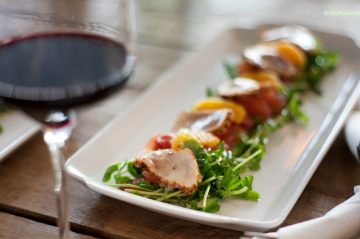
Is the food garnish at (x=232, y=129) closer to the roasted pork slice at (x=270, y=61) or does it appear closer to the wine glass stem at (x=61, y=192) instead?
the roasted pork slice at (x=270, y=61)

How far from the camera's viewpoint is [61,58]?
43.1 inches

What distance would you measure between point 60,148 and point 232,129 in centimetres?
69

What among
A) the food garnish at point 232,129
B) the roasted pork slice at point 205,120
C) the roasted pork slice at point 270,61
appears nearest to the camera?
the food garnish at point 232,129

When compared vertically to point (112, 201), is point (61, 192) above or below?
above

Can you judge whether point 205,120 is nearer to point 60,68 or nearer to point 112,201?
point 112,201

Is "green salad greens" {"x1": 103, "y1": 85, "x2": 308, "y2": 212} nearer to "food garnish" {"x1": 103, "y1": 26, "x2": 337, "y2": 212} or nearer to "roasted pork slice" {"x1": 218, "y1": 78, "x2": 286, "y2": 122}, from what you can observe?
"food garnish" {"x1": 103, "y1": 26, "x2": 337, "y2": 212}

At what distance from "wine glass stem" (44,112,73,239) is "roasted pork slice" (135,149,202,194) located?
0.79 feet

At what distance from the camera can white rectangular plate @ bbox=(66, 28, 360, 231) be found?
123 cm

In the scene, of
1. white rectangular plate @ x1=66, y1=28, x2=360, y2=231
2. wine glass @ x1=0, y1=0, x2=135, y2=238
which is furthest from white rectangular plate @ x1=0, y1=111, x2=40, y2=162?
wine glass @ x1=0, y1=0, x2=135, y2=238

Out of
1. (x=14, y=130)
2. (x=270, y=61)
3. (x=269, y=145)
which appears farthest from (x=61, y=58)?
(x=270, y=61)

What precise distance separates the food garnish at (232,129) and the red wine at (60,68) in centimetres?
28

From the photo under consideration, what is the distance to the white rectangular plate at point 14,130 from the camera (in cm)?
142

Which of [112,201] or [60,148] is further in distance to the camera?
[112,201]

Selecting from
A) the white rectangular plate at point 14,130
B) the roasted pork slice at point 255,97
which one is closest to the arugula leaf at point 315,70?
the roasted pork slice at point 255,97
